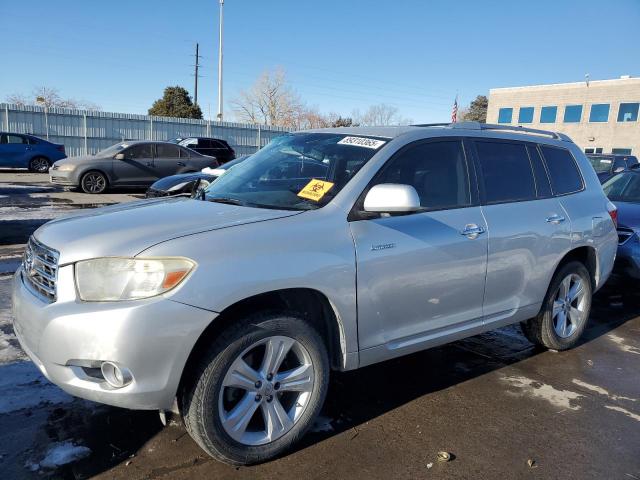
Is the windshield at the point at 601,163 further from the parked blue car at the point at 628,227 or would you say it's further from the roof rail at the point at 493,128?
the roof rail at the point at 493,128

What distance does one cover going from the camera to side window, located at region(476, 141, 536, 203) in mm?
3822

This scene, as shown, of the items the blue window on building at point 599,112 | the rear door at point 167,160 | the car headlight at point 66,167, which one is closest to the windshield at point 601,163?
the rear door at point 167,160

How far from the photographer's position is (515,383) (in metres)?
3.92

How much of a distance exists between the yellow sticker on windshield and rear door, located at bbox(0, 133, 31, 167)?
744 inches

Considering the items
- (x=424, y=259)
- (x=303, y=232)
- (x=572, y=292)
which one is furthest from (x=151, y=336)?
(x=572, y=292)

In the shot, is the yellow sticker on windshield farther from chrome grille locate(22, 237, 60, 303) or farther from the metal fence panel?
the metal fence panel

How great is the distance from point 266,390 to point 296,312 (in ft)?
1.44

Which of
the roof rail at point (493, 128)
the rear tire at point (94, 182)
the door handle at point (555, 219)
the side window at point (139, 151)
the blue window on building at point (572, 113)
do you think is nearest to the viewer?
the roof rail at point (493, 128)

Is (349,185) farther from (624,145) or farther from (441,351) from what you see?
(624,145)

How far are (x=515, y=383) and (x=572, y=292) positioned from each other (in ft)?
3.83

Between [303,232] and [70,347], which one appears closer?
[70,347]

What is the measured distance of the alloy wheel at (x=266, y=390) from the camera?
264cm

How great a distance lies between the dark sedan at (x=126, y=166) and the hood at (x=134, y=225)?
12.0 metres

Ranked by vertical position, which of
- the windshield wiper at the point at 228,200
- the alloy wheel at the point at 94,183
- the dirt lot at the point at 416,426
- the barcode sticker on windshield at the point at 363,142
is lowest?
the dirt lot at the point at 416,426
